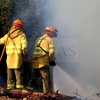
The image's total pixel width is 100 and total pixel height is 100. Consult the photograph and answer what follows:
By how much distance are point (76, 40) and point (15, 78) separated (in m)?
2.18

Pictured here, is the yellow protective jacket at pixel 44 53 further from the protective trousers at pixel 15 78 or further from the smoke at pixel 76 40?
the smoke at pixel 76 40

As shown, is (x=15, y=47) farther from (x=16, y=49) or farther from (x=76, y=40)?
(x=76, y=40)

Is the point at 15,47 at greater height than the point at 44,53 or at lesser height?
greater

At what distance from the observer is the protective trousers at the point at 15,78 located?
7387 mm

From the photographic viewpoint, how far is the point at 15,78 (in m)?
7.64

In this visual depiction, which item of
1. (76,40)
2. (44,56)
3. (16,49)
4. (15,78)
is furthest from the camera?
(76,40)

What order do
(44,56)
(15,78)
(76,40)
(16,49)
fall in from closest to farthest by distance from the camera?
(16,49)
(44,56)
(15,78)
(76,40)

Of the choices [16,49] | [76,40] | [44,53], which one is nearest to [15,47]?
[16,49]

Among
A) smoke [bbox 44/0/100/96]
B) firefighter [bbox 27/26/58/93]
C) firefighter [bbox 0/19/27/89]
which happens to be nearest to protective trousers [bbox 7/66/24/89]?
firefighter [bbox 0/19/27/89]

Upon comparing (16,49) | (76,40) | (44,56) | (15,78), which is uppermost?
(76,40)

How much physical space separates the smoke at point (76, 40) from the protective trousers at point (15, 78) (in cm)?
144

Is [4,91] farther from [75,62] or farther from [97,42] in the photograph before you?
[97,42]

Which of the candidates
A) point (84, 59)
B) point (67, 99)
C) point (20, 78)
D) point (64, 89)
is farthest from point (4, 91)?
point (84, 59)

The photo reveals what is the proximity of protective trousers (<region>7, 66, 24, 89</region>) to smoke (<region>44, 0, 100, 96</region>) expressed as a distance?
144 cm
